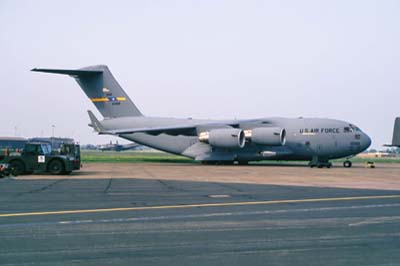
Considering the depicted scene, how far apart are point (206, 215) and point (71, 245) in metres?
3.63

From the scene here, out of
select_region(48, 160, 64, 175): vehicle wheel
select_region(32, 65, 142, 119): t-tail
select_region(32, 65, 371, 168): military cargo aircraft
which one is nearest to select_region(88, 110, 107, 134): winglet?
select_region(32, 65, 371, 168): military cargo aircraft

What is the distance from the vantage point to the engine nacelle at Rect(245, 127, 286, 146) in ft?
111

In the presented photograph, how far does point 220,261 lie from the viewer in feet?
19.9

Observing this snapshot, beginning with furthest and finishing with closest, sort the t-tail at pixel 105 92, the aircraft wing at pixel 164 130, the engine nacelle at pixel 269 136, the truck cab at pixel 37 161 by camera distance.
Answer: the t-tail at pixel 105 92 < the aircraft wing at pixel 164 130 < the engine nacelle at pixel 269 136 < the truck cab at pixel 37 161

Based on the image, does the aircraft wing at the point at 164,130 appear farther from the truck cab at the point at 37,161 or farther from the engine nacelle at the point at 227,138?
the truck cab at the point at 37,161

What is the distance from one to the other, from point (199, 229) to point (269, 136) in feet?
86.2

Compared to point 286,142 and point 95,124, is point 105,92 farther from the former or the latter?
point 286,142

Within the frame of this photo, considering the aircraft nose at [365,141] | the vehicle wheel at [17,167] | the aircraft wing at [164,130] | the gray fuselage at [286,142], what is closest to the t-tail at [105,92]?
the gray fuselage at [286,142]

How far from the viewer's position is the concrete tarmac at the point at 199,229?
6250 mm

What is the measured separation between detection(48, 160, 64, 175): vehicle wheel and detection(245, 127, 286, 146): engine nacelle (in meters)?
14.9

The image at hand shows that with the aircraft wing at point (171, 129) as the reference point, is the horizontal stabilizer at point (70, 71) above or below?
above

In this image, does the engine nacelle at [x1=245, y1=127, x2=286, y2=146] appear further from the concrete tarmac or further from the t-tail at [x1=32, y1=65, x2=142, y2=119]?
the concrete tarmac

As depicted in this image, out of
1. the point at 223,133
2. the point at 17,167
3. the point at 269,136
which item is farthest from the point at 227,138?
the point at 17,167

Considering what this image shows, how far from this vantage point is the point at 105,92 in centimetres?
3972
